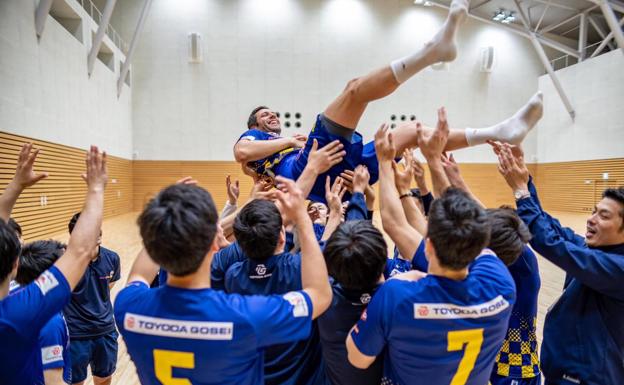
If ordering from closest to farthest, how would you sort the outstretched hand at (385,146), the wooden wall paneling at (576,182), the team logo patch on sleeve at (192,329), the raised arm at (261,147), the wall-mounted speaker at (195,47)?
the team logo patch on sleeve at (192,329), the outstretched hand at (385,146), the raised arm at (261,147), the wooden wall paneling at (576,182), the wall-mounted speaker at (195,47)

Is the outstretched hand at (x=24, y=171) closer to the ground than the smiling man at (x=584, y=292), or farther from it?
farther from it

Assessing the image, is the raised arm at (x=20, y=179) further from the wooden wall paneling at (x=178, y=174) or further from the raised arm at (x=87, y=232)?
the wooden wall paneling at (x=178, y=174)

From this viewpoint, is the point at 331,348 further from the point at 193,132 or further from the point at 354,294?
the point at 193,132

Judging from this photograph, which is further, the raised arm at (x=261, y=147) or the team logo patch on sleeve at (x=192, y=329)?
the raised arm at (x=261, y=147)

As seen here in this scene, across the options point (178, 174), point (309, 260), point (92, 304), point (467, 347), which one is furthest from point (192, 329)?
point (178, 174)

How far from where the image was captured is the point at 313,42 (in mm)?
14422

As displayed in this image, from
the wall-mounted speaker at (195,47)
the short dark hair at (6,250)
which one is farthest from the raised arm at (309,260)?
the wall-mounted speaker at (195,47)

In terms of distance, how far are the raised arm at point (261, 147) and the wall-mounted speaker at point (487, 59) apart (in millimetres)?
14427

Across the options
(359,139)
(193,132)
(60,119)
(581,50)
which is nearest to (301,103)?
(193,132)


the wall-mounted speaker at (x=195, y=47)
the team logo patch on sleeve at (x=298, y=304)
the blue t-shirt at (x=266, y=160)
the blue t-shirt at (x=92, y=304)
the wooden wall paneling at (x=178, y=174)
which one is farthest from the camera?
the wooden wall paneling at (x=178, y=174)

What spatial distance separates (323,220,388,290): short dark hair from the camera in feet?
4.66

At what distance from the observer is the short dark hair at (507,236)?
174cm

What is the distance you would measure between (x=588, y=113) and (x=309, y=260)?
1615cm

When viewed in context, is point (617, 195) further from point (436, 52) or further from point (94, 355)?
point (94, 355)
